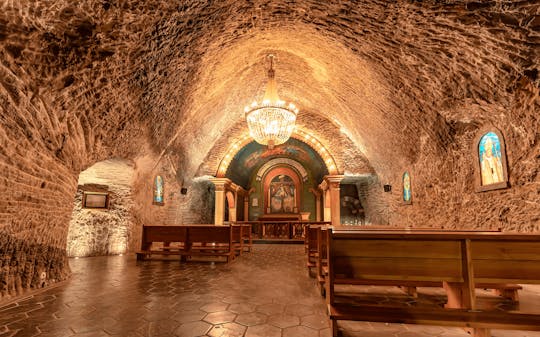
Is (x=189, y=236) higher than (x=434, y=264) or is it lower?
lower

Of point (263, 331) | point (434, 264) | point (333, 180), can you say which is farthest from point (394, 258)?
point (333, 180)

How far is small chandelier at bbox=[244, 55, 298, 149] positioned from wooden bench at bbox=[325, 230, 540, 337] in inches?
213

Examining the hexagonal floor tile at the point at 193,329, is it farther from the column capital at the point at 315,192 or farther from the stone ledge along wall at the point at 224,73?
the column capital at the point at 315,192

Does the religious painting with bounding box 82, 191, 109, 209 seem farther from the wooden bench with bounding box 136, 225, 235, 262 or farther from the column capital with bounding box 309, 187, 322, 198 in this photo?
the column capital with bounding box 309, 187, 322, 198

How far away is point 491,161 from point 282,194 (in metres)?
12.6

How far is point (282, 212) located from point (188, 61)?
1175cm

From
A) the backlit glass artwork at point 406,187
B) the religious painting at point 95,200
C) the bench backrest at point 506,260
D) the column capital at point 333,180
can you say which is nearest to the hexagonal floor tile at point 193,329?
the bench backrest at point 506,260

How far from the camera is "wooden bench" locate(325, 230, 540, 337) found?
231cm

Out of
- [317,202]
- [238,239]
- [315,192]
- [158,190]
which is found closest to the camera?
[238,239]

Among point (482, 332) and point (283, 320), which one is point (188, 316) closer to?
point (283, 320)

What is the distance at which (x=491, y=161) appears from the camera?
4988 millimetres

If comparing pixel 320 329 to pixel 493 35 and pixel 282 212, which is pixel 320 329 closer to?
pixel 493 35

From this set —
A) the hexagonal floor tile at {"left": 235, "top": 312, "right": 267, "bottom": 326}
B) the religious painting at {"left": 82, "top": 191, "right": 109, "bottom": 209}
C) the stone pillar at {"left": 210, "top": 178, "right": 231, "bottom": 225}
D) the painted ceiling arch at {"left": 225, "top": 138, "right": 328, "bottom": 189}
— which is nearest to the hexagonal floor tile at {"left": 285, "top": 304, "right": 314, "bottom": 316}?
the hexagonal floor tile at {"left": 235, "top": 312, "right": 267, "bottom": 326}

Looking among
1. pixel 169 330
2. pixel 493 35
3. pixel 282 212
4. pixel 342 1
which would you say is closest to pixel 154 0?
pixel 342 1
